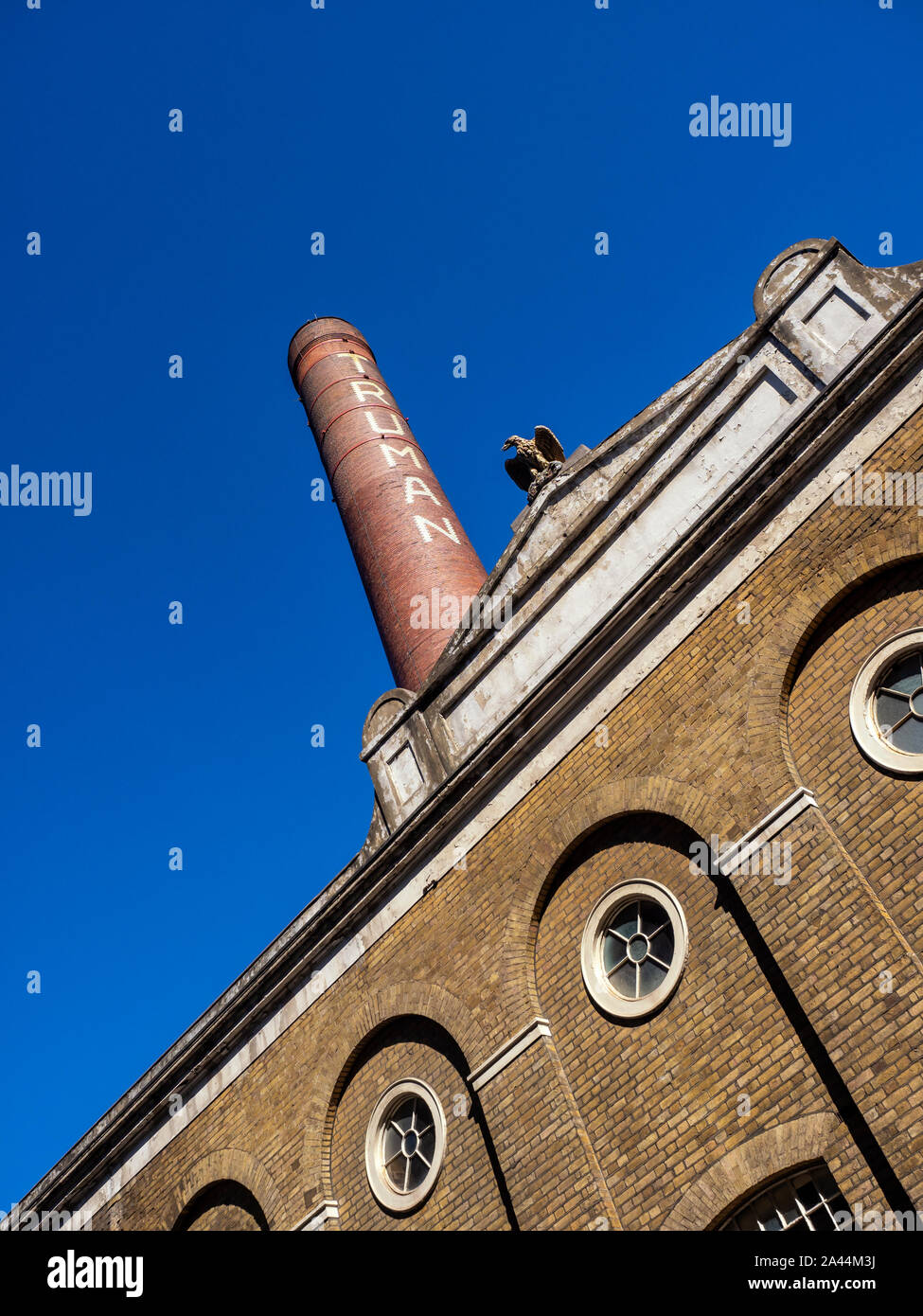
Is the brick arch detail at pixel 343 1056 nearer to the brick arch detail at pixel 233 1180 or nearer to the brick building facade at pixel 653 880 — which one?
the brick building facade at pixel 653 880

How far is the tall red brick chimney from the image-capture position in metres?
16.7

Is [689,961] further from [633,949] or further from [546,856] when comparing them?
[546,856]

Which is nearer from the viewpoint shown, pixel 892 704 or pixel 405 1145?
pixel 892 704

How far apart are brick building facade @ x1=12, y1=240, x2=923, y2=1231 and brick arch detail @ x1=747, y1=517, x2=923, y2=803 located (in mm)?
24

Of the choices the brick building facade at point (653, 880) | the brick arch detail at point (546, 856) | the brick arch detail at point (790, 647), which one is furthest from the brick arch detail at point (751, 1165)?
the brick arch detail at point (790, 647)

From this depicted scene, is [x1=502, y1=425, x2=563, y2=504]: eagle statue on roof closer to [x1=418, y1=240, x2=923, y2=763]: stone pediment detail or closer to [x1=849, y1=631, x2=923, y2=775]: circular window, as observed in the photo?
[x1=418, y1=240, x2=923, y2=763]: stone pediment detail

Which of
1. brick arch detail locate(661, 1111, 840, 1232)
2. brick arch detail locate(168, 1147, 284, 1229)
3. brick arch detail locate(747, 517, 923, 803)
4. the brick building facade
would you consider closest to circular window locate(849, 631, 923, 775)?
the brick building facade

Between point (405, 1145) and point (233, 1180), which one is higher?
point (233, 1180)

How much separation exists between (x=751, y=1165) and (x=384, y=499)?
12710mm

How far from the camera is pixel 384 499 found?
18.5m

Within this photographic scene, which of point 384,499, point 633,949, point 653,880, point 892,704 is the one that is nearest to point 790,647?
point 892,704

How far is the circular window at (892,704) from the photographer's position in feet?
25.6
